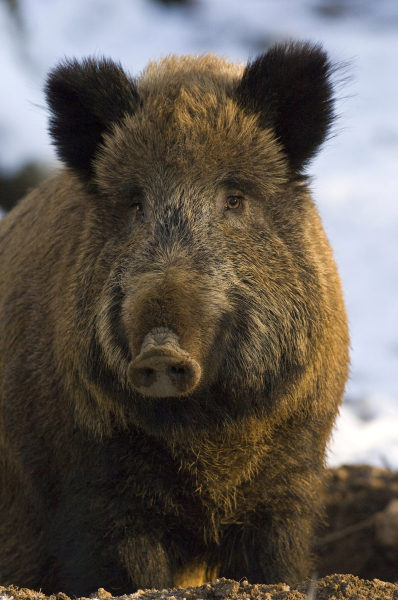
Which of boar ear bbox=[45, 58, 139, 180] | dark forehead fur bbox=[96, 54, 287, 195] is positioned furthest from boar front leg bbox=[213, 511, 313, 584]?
boar ear bbox=[45, 58, 139, 180]

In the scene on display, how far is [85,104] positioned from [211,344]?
5.50 ft

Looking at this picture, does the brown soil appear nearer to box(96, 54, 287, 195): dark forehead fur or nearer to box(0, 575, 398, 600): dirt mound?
box(0, 575, 398, 600): dirt mound

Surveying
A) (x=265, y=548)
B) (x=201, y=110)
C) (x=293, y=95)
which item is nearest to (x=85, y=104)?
(x=201, y=110)

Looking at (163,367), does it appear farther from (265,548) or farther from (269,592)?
(265,548)

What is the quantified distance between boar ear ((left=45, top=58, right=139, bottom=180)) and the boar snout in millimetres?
1626

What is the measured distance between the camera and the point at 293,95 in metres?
3.95

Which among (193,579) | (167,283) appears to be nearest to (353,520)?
(193,579)

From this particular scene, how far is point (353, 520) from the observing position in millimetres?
6852

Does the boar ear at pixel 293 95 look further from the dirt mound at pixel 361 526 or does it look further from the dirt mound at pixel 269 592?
the dirt mound at pixel 361 526

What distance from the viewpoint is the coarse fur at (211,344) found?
359 cm

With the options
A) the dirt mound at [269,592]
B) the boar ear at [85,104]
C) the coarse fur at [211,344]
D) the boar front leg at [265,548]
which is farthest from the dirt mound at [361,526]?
the boar ear at [85,104]

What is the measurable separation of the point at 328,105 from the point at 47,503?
2781 millimetres

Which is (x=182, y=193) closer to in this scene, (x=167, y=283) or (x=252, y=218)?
(x=252, y=218)

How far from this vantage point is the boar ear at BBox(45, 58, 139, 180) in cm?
399
